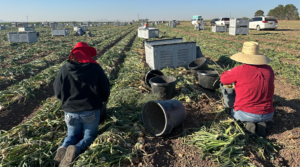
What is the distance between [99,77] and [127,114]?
1.33 m

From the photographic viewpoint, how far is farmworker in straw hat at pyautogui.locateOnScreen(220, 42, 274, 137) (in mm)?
3160

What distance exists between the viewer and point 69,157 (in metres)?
2.65

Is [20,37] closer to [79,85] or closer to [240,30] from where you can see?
[79,85]

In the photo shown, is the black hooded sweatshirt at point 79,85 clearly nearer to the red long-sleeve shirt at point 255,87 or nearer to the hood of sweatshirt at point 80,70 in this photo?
the hood of sweatshirt at point 80,70

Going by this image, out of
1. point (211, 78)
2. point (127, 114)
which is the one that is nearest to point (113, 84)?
point (127, 114)

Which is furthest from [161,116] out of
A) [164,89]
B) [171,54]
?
[171,54]

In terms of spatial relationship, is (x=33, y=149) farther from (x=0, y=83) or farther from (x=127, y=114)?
(x=0, y=83)

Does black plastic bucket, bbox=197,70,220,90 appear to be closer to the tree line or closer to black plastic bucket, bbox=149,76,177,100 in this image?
black plastic bucket, bbox=149,76,177,100

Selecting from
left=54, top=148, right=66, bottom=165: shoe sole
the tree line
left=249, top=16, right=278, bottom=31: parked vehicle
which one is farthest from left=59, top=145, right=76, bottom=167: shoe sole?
the tree line

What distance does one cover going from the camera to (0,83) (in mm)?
6898

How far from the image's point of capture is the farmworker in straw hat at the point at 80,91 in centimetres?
292

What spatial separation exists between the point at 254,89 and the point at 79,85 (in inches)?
110

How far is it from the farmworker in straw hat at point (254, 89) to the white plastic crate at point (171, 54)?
3.90 meters

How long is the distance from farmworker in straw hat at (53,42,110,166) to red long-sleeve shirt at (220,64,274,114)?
2276mm
